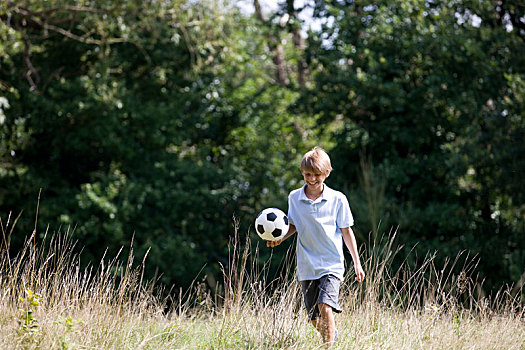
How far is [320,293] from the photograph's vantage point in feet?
13.1

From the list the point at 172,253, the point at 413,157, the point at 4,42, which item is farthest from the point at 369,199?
the point at 4,42

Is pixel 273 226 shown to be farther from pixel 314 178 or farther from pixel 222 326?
pixel 222 326

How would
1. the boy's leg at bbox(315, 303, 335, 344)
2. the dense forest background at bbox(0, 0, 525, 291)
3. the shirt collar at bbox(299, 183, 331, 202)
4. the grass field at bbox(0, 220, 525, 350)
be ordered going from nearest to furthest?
the grass field at bbox(0, 220, 525, 350), the boy's leg at bbox(315, 303, 335, 344), the shirt collar at bbox(299, 183, 331, 202), the dense forest background at bbox(0, 0, 525, 291)

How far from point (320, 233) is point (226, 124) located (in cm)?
1042

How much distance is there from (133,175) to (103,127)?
3.55ft

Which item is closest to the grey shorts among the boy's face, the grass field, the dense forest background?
the grass field

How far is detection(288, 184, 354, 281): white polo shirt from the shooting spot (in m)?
4.07

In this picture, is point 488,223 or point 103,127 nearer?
point 488,223

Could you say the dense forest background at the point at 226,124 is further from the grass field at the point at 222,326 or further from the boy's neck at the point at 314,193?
the boy's neck at the point at 314,193

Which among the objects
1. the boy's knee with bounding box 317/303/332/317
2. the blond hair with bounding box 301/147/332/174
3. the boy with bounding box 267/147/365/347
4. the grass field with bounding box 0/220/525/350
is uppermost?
the blond hair with bounding box 301/147/332/174

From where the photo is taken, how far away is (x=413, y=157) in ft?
37.3

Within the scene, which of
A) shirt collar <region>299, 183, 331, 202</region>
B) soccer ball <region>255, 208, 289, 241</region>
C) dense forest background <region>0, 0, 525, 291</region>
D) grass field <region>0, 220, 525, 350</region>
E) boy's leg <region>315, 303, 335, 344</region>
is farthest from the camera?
dense forest background <region>0, 0, 525, 291</region>

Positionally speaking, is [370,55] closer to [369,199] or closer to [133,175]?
[369,199]

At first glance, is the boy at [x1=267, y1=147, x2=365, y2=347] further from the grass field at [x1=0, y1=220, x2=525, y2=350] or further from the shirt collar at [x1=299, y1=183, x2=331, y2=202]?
the grass field at [x1=0, y1=220, x2=525, y2=350]
